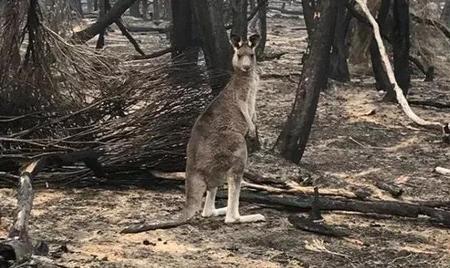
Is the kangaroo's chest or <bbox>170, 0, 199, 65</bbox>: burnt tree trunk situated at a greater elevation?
<bbox>170, 0, 199, 65</bbox>: burnt tree trunk

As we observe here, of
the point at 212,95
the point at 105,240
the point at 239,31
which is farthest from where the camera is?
the point at 239,31

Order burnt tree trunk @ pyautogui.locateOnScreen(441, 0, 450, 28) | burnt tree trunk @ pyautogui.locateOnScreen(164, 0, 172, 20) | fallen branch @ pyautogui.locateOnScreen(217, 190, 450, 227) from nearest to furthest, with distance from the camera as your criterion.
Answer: fallen branch @ pyautogui.locateOnScreen(217, 190, 450, 227), burnt tree trunk @ pyautogui.locateOnScreen(441, 0, 450, 28), burnt tree trunk @ pyautogui.locateOnScreen(164, 0, 172, 20)

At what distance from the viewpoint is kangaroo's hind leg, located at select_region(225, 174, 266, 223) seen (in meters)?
4.86

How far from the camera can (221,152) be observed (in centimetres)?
487

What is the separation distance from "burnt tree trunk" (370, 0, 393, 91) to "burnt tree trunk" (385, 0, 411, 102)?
0.18m

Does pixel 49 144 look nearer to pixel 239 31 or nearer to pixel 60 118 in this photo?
pixel 60 118

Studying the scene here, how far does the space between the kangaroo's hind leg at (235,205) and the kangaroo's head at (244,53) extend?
802 mm

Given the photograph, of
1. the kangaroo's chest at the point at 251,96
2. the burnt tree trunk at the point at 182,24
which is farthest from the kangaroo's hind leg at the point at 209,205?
the burnt tree trunk at the point at 182,24

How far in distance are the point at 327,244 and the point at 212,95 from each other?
2.03 meters

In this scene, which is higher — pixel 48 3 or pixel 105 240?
pixel 48 3

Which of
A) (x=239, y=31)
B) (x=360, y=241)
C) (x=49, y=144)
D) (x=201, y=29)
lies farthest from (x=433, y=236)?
(x=239, y=31)

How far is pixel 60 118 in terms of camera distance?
5.86 metres

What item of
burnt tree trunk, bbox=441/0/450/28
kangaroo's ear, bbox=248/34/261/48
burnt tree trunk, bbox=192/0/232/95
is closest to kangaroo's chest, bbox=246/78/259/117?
kangaroo's ear, bbox=248/34/261/48

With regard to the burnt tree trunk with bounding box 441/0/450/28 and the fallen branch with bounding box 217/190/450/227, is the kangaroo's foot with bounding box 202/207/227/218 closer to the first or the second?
the fallen branch with bounding box 217/190/450/227
